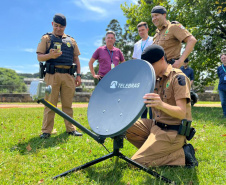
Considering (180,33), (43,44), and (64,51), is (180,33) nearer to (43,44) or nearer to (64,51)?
(64,51)

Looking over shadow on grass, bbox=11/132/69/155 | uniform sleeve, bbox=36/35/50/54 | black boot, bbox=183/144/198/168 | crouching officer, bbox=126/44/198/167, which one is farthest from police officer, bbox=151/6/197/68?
shadow on grass, bbox=11/132/69/155

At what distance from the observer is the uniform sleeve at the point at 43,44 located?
375cm

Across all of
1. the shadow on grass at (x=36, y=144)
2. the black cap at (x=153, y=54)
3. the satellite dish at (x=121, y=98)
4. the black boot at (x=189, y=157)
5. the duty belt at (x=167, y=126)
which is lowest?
the shadow on grass at (x=36, y=144)

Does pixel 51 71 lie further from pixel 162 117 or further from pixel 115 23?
pixel 115 23

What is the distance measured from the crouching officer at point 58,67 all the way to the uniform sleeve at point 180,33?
187 centimetres

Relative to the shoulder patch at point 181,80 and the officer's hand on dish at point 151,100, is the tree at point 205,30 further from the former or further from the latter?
the officer's hand on dish at point 151,100

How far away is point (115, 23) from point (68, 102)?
30.2 m

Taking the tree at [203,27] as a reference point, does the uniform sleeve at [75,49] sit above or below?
below

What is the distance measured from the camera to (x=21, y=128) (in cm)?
464

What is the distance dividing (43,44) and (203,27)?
409 inches

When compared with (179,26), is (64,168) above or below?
below

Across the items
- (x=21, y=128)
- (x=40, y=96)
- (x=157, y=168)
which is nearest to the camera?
(x=40, y=96)

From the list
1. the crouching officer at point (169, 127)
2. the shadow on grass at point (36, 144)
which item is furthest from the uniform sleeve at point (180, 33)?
the shadow on grass at point (36, 144)

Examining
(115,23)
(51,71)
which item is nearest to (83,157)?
(51,71)
